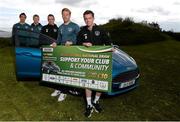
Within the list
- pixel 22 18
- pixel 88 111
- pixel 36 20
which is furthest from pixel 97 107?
pixel 22 18

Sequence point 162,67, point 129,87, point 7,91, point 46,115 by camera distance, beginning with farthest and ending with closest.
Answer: point 162,67 → point 7,91 → point 129,87 → point 46,115

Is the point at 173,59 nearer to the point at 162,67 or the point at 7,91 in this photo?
the point at 162,67

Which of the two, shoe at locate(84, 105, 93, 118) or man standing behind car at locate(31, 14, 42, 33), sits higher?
man standing behind car at locate(31, 14, 42, 33)

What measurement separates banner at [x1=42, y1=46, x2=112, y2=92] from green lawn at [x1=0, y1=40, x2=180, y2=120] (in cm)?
70

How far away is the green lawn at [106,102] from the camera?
7223 mm

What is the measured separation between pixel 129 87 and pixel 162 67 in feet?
18.7

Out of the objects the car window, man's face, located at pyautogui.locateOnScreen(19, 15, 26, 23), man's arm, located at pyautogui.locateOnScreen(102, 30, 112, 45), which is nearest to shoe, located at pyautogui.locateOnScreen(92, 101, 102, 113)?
man's arm, located at pyautogui.locateOnScreen(102, 30, 112, 45)

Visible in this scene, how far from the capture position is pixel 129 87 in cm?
785

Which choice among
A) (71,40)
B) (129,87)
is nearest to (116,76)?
(129,87)

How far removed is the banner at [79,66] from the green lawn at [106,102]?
699 millimetres

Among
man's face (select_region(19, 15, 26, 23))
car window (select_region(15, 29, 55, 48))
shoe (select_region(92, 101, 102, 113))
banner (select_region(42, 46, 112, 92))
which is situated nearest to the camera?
banner (select_region(42, 46, 112, 92))

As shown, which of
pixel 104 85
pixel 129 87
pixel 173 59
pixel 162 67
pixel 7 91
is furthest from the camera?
pixel 173 59

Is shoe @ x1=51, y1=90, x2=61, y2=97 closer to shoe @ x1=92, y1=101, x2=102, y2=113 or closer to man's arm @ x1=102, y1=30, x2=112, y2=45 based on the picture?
shoe @ x1=92, y1=101, x2=102, y2=113

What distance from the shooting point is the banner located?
6.71m
